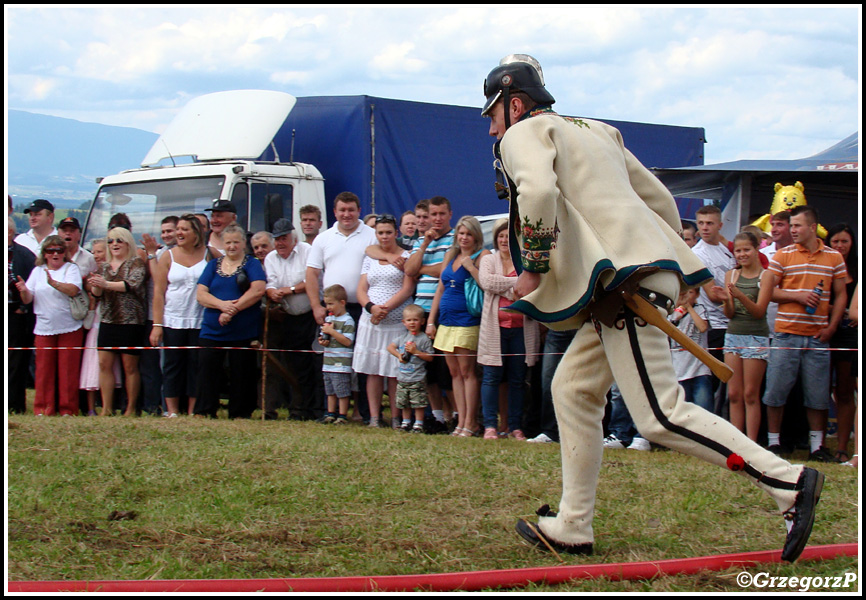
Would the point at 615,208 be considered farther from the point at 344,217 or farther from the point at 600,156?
the point at 344,217

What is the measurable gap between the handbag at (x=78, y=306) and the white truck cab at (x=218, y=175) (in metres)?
2.27

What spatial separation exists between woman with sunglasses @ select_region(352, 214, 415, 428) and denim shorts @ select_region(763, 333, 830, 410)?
3.36 meters

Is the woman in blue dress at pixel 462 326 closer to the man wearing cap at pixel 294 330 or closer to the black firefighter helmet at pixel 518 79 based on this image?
the man wearing cap at pixel 294 330

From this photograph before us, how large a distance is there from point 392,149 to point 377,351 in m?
4.14

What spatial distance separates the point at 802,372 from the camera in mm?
7504

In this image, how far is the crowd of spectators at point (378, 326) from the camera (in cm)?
756

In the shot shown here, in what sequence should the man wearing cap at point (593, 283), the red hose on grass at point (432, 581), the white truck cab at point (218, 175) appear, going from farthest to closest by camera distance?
the white truck cab at point (218, 175)
the man wearing cap at point (593, 283)
the red hose on grass at point (432, 581)

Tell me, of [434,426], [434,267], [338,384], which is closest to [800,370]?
[434,426]

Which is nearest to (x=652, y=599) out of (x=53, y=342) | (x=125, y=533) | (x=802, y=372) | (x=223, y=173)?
(x=125, y=533)

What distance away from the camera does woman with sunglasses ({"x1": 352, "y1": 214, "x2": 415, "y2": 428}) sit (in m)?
8.88

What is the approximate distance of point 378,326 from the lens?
354 inches

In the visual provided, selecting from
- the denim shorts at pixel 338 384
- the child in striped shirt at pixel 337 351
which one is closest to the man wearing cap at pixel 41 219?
the child in striped shirt at pixel 337 351

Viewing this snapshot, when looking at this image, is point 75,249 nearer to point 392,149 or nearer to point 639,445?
point 392,149

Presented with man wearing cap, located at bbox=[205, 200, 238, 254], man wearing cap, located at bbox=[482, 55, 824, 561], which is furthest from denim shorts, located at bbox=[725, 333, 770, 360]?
→ man wearing cap, located at bbox=[205, 200, 238, 254]
